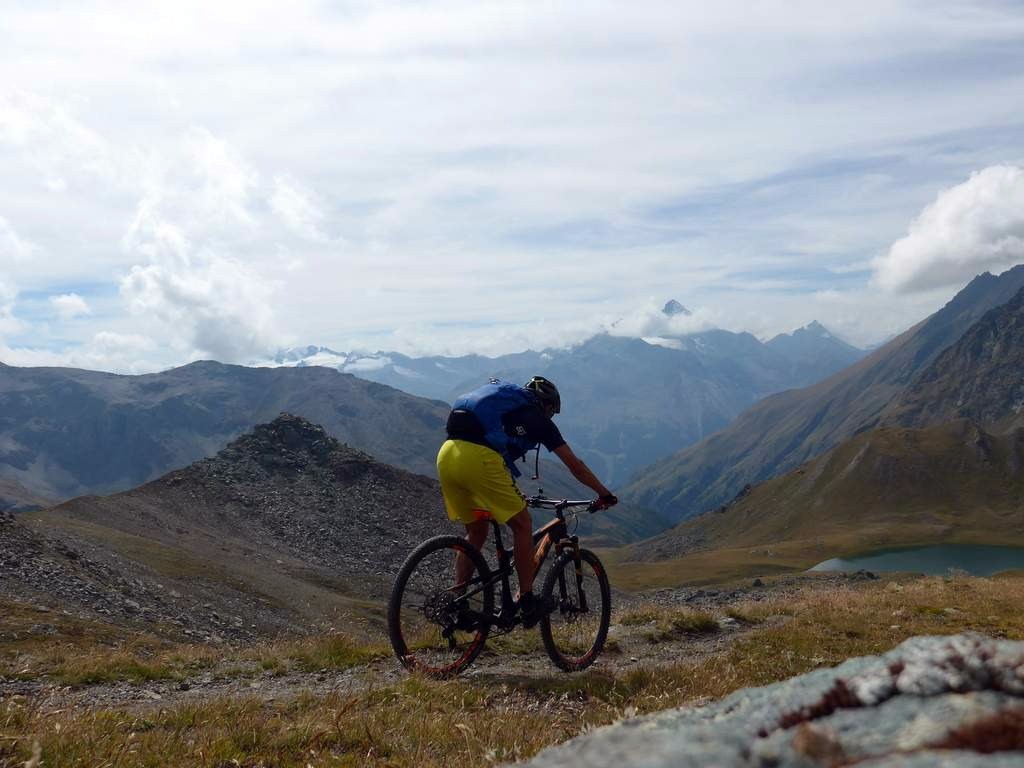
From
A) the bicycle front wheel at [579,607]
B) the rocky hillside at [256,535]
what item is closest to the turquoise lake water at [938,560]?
the rocky hillside at [256,535]

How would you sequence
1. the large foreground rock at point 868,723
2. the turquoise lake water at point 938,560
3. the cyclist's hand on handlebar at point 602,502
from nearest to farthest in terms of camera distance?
1. the large foreground rock at point 868,723
2. the cyclist's hand on handlebar at point 602,502
3. the turquoise lake water at point 938,560

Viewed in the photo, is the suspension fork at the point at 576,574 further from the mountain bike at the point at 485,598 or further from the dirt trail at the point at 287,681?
the dirt trail at the point at 287,681

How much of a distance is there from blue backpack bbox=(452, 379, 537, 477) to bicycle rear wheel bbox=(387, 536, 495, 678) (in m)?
1.28

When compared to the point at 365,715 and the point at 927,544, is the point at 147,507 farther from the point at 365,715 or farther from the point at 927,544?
the point at 927,544

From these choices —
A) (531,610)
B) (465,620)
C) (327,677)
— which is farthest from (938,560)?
(327,677)

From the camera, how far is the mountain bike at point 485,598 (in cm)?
948

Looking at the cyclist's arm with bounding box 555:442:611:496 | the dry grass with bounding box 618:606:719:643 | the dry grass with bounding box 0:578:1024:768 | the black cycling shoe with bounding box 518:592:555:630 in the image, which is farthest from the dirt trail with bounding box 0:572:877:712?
the cyclist's arm with bounding box 555:442:611:496

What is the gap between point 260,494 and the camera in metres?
65.6

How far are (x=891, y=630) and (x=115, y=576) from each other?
109 feet

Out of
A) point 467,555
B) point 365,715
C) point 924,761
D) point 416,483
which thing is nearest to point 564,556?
point 467,555

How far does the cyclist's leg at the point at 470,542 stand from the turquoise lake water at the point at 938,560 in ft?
473

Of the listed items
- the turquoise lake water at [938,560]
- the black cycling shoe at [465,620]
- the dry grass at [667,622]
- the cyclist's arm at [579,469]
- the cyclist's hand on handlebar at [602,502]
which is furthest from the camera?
the turquoise lake water at [938,560]

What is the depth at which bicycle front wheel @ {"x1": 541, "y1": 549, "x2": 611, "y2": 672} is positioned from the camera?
10477 mm

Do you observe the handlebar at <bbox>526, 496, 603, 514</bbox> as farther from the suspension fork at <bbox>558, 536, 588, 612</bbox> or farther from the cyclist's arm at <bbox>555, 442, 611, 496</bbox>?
the suspension fork at <bbox>558, 536, 588, 612</bbox>
